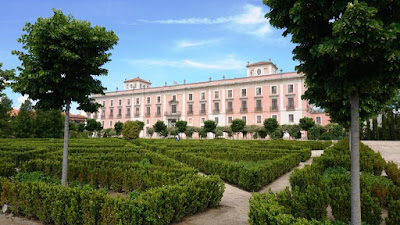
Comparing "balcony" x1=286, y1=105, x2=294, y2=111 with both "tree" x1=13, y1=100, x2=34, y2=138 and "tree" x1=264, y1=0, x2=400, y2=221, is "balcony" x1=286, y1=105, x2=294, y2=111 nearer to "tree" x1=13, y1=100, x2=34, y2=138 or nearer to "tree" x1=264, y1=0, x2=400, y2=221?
"tree" x1=13, y1=100, x2=34, y2=138

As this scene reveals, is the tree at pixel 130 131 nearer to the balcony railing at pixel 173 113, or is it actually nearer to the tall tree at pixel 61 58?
the balcony railing at pixel 173 113

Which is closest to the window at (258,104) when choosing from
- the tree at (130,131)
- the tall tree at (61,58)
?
the tree at (130,131)

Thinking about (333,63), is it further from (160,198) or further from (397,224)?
(160,198)

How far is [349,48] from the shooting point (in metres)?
2.53

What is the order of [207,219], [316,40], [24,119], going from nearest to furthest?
[316,40]
[207,219]
[24,119]

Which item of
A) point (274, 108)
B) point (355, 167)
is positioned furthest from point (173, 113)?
point (355, 167)

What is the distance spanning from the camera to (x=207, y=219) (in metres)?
4.75

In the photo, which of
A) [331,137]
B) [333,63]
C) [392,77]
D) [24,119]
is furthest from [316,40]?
[331,137]

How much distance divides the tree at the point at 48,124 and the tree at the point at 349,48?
2719cm

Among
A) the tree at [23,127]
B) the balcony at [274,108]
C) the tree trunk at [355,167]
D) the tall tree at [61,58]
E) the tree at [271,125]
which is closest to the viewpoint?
the tree trunk at [355,167]

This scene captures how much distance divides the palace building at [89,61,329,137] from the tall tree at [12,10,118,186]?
30.7m

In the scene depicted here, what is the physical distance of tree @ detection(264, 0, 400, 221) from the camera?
7.79 ft

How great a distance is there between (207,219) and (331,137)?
101 ft

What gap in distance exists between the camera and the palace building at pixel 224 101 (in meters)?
38.0
